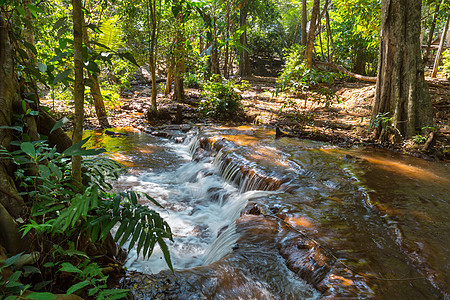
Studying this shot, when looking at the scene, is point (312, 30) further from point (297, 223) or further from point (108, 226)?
point (108, 226)

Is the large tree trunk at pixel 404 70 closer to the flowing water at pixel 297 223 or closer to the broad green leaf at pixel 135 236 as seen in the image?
the flowing water at pixel 297 223

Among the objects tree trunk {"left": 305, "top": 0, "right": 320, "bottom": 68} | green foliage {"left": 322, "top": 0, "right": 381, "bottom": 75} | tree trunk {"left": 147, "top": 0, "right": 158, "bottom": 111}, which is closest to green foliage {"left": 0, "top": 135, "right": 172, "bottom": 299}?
tree trunk {"left": 147, "top": 0, "right": 158, "bottom": 111}

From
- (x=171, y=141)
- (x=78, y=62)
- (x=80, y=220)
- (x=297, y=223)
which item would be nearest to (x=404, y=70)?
(x=297, y=223)

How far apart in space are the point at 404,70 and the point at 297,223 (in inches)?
217

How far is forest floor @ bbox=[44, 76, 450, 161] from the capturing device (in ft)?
23.7

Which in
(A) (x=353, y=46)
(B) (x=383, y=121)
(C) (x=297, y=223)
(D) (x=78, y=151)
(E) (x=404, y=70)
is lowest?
(C) (x=297, y=223)

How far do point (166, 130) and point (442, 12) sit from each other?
12.1 metres

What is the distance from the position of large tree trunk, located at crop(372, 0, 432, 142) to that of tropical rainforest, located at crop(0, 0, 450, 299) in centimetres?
3

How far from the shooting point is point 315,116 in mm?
10312

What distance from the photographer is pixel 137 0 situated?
980 cm

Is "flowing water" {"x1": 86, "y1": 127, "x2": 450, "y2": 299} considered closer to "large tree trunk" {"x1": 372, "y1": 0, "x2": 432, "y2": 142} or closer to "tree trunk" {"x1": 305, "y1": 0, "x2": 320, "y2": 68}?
"large tree trunk" {"x1": 372, "y1": 0, "x2": 432, "y2": 142}

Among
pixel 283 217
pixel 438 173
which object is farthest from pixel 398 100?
pixel 283 217

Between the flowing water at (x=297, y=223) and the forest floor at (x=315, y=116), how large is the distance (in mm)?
830

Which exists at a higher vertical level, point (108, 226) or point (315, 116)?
point (315, 116)
